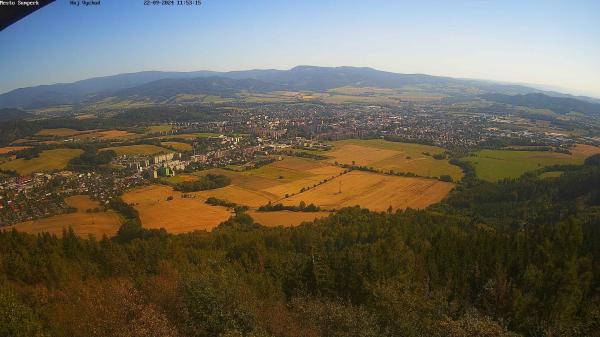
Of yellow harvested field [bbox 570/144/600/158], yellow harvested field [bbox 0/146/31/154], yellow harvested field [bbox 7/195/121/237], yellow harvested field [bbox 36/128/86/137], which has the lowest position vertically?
yellow harvested field [bbox 7/195/121/237]

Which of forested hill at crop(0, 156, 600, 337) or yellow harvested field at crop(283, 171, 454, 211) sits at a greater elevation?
forested hill at crop(0, 156, 600, 337)

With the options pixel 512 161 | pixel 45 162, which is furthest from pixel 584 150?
pixel 45 162

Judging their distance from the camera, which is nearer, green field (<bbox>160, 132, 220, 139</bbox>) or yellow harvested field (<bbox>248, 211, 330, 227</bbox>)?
yellow harvested field (<bbox>248, 211, 330, 227</bbox>)

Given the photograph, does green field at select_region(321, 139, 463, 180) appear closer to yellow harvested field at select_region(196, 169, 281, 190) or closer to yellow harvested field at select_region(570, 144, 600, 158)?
yellow harvested field at select_region(196, 169, 281, 190)

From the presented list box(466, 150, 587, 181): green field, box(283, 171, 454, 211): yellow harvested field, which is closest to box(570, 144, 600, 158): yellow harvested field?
box(466, 150, 587, 181): green field

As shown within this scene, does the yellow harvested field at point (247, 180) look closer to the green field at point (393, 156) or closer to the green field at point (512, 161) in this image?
the green field at point (393, 156)

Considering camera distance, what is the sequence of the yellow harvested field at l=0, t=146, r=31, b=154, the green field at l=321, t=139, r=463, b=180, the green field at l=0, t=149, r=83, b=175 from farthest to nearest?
1. the yellow harvested field at l=0, t=146, r=31, b=154
2. the green field at l=321, t=139, r=463, b=180
3. the green field at l=0, t=149, r=83, b=175

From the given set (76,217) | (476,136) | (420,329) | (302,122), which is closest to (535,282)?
(420,329)
